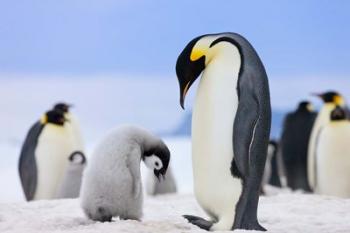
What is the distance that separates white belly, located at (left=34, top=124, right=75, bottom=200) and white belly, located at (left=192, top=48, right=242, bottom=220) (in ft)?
17.5

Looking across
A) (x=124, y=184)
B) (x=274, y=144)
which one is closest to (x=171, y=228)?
(x=124, y=184)

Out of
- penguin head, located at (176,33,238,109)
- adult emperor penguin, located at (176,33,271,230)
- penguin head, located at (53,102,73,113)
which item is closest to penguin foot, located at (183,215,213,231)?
adult emperor penguin, located at (176,33,271,230)

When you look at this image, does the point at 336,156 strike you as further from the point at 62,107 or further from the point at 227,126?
the point at 227,126

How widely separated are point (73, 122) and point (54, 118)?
795 mm

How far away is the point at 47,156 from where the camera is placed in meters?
9.69

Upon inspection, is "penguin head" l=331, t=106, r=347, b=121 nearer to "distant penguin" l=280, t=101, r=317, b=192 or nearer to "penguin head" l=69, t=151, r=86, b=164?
"penguin head" l=69, t=151, r=86, b=164

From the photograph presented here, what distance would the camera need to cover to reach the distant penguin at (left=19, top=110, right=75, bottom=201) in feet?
31.8

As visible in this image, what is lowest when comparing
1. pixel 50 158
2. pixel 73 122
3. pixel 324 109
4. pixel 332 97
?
pixel 50 158

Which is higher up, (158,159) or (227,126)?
(227,126)

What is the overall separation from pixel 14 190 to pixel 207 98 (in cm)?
1292

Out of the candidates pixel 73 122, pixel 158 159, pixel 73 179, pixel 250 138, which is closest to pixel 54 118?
pixel 73 122

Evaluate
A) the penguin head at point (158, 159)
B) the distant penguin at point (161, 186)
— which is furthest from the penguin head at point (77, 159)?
the penguin head at point (158, 159)

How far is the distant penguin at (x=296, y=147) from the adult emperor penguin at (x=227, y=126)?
7890mm

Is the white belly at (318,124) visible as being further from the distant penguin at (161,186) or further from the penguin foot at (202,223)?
the penguin foot at (202,223)
